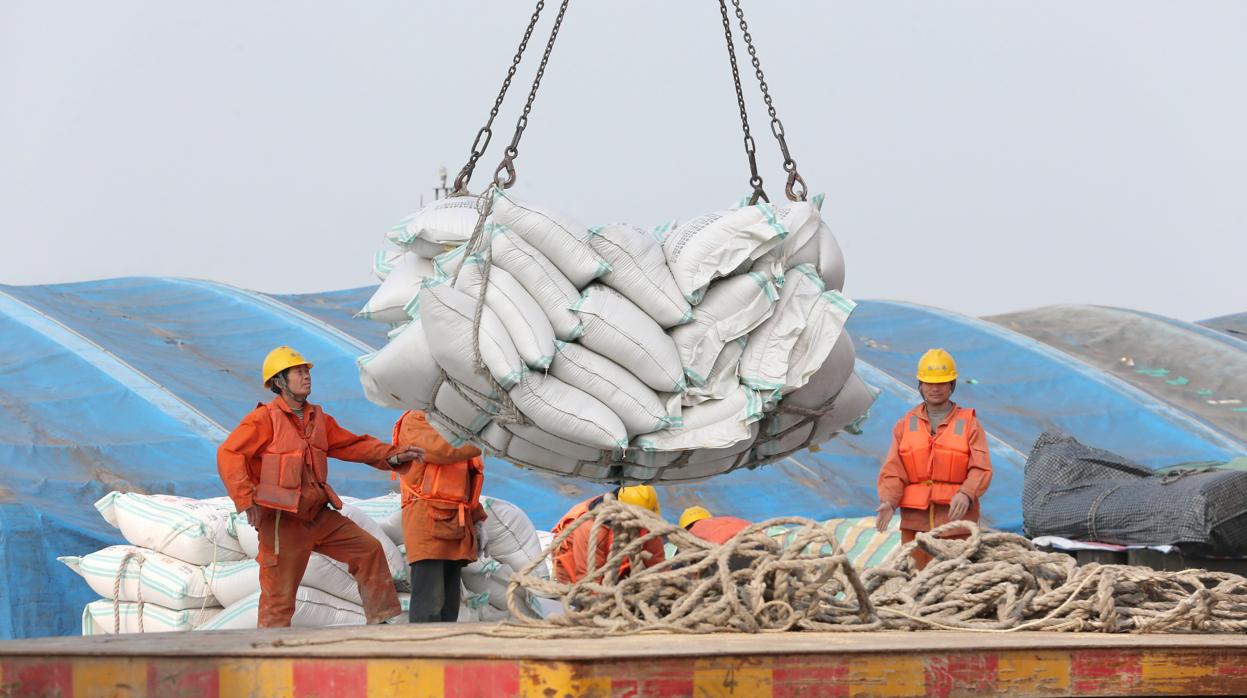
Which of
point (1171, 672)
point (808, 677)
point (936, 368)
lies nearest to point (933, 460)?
point (936, 368)

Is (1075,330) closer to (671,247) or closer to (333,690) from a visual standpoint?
(671,247)

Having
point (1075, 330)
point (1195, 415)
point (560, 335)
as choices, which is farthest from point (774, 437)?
point (1075, 330)

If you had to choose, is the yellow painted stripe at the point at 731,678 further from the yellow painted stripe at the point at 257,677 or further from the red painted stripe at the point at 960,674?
the yellow painted stripe at the point at 257,677

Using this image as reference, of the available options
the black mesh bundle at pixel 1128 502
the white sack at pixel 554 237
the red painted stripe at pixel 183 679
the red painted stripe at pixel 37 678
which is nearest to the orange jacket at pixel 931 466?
the black mesh bundle at pixel 1128 502

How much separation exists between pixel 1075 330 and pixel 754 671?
12.9m

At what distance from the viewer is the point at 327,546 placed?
23.1 feet

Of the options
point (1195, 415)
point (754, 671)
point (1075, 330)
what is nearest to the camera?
point (754, 671)

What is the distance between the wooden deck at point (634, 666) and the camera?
3.08m

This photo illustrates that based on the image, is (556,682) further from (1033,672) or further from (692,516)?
(692,516)

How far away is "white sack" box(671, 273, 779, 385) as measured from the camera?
5.16 metres

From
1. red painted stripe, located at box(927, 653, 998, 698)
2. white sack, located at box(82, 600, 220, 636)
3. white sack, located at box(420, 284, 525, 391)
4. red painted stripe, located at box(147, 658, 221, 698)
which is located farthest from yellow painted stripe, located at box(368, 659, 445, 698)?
white sack, located at box(82, 600, 220, 636)

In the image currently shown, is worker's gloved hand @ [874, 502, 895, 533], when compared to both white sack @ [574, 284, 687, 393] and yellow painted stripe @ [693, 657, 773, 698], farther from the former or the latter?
yellow painted stripe @ [693, 657, 773, 698]

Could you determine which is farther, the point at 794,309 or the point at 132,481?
the point at 132,481

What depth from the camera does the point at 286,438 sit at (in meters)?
6.82
